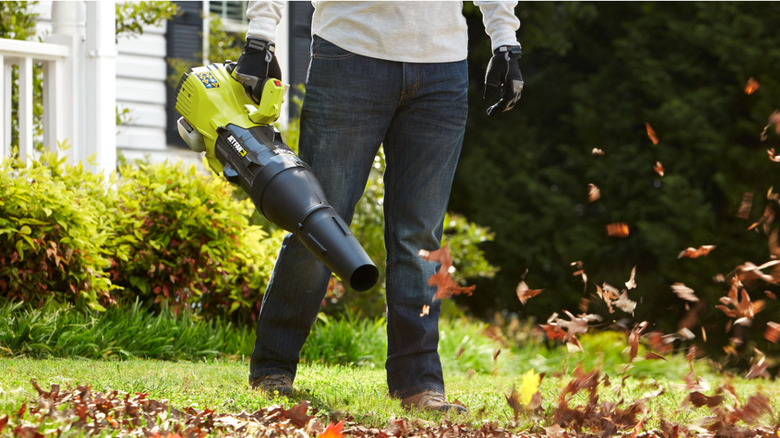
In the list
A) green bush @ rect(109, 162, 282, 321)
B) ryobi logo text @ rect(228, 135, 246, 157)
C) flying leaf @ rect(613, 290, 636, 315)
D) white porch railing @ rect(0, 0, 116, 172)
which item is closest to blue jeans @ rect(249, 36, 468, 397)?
ryobi logo text @ rect(228, 135, 246, 157)

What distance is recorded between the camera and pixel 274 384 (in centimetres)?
278

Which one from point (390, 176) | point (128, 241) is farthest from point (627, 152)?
point (390, 176)

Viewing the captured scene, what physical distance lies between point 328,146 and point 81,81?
8.63ft

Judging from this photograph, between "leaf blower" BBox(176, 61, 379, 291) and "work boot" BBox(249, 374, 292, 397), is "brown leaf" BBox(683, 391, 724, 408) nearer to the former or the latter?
"leaf blower" BBox(176, 61, 379, 291)

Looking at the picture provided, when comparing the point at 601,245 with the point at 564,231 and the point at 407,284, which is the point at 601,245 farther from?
the point at 407,284

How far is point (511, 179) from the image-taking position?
10367 millimetres

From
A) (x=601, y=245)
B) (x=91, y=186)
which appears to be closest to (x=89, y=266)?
(x=91, y=186)

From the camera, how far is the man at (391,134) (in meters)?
2.71

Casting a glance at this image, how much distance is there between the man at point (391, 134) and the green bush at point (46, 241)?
1336mm

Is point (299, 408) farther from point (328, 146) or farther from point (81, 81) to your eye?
point (81, 81)

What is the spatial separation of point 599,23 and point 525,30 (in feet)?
2.96

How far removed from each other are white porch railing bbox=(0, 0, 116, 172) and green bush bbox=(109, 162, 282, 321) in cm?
42

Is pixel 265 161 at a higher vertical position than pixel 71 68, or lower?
lower

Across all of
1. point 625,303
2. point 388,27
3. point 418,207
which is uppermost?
point 388,27
